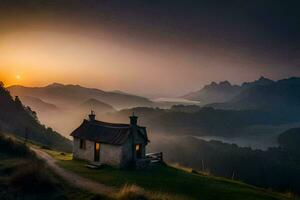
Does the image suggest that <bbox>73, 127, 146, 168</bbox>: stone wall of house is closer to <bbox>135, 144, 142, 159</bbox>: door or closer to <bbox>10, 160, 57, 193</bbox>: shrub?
<bbox>135, 144, 142, 159</bbox>: door

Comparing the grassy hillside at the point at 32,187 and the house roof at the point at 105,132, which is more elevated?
the house roof at the point at 105,132

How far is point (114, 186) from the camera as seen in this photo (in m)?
26.8

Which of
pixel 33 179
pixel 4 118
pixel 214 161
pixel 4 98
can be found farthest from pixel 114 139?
pixel 214 161

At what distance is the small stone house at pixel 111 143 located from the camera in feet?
130

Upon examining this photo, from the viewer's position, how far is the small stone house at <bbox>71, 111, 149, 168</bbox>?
3966 centimetres

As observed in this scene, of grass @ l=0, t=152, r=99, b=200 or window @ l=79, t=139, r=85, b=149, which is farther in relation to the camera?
window @ l=79, t=139, r=85, b=149

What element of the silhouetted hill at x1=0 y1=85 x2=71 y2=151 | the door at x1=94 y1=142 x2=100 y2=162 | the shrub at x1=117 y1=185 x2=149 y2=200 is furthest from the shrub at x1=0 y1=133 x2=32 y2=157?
the silhouetted hill at x1=0 y1=85 x2=71 y2=151

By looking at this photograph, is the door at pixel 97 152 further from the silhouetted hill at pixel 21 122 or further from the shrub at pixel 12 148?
the silhouetted hill at pixel 21 122

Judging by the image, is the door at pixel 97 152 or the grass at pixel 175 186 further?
the door at pixel 97 152

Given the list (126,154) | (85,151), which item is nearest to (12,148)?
(85,151)

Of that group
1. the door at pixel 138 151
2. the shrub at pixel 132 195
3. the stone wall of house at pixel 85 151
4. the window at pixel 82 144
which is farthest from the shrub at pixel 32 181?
the window at pixel 82 144

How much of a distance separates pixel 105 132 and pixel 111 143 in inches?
116

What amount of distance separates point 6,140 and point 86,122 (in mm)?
11799

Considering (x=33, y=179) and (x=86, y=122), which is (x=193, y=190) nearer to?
(x=33, y=179)
